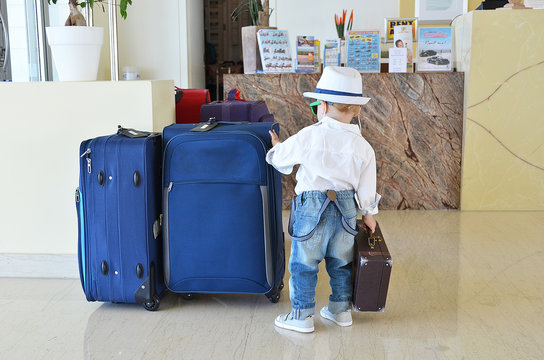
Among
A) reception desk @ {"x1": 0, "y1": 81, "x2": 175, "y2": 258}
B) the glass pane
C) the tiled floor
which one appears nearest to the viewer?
the tiled floor

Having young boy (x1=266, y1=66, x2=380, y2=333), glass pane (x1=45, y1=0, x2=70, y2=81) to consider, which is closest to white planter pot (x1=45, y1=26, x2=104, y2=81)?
young boy (x1=266, y1=66, x2=380, y2=333)

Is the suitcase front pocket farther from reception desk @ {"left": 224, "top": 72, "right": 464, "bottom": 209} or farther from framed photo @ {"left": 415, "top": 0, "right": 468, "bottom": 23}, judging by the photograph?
framed photo @ {"left": 415, "top": 0, "right": 468, "bottom": 23}

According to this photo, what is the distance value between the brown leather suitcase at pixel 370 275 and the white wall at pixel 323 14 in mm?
4590

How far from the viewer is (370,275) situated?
2213 millimetres

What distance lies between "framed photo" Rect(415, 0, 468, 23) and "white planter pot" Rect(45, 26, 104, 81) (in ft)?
13.4

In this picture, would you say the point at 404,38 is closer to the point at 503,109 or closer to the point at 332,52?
the point at 332,52

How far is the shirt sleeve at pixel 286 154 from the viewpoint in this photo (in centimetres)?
219

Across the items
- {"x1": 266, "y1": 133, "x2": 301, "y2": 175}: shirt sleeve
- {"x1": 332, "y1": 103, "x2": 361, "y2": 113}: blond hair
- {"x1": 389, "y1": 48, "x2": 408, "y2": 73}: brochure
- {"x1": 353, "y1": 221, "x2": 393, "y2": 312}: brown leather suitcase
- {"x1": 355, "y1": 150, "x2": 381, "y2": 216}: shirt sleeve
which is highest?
{"x1": 389, "y1": 48, "x2": 408, "y2": 73}: brochure

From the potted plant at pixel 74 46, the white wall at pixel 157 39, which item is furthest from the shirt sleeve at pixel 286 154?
the white wall at pixel 157 39

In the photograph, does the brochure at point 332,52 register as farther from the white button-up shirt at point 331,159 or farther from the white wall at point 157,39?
the white wall at point 157,39

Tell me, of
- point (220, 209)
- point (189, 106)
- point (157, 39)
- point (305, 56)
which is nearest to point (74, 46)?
point (189, 106)

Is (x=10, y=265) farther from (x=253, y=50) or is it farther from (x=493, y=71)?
(x=493, y=71)

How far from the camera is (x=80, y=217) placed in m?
2.44

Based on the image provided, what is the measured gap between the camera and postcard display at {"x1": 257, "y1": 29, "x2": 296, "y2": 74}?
4156 millimetres
